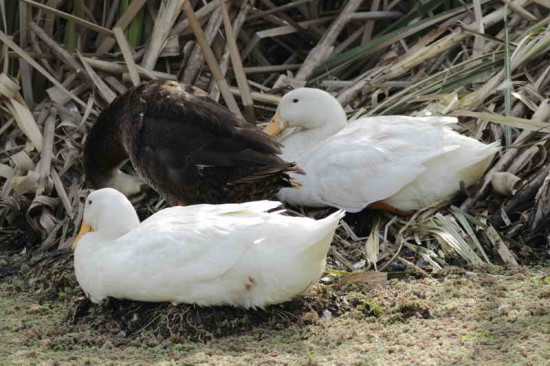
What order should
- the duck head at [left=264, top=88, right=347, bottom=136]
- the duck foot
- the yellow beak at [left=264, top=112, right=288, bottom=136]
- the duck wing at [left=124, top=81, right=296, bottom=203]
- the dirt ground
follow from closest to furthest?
1. the dirt ground
2. the duck wing at [left=124, top=81, right=296, bottom=203]
3. the duck foot
4. the duck head at [left=264, top=88, right=347, bottom=136]
5. the yellow beak at [left=264, top=112, right=288, bottom=136]

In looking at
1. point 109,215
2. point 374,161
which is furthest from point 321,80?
point 109,215

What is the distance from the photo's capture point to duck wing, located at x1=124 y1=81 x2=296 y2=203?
5301 mm

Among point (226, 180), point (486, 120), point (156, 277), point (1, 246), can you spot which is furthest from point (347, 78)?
point (156, 277)

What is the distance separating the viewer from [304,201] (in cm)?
572

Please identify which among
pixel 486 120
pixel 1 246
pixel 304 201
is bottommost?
pixel 1 246

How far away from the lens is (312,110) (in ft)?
19.8

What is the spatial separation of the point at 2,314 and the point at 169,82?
66.3 inches

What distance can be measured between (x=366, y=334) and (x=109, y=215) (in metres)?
1.32

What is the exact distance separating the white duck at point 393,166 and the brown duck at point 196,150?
0.27 meters

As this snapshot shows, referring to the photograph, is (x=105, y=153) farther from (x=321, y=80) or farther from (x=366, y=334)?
(x=366, y=334)

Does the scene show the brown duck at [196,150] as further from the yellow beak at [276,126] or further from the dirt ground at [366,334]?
the dirt ground at [366,334]

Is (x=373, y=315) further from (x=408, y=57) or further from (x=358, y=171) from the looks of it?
(x=408, y=57)

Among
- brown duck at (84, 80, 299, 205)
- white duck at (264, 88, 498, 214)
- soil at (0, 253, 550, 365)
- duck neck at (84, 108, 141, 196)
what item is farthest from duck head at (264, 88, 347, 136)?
soil at (0, 253, 550, 365)

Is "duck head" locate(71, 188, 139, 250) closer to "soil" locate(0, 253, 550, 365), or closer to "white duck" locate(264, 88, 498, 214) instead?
"soil" locate(0, 253, 550, 365)
